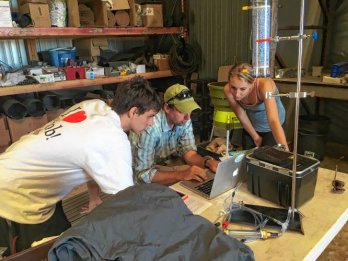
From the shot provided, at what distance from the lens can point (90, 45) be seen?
3.49m

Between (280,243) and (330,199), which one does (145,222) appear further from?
(330,199)

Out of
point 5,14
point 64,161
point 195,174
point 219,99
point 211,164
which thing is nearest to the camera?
point 64,161

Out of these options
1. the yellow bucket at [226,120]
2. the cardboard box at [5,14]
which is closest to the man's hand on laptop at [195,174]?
the yellow bucket at [226,120]

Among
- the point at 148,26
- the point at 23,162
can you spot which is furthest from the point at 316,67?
the point at 23,162

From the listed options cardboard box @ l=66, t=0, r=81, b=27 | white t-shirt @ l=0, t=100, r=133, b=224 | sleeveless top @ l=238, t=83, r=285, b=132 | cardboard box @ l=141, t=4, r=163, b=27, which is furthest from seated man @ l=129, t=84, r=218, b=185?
cardboard box @ l=141, t=4, r=163, b=27

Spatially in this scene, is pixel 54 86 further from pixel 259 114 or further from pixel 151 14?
pixel 259 114

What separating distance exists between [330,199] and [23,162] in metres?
1.23

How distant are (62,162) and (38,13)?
2.04 meters

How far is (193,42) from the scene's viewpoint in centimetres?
413

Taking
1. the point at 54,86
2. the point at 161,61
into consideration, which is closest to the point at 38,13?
the point at 54,86

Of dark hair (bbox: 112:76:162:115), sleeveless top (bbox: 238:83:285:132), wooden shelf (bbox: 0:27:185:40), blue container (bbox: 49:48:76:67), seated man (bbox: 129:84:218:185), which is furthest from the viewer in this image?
blue container (bbox: 49:48:76:67)

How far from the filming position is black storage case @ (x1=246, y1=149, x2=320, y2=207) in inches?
44.4

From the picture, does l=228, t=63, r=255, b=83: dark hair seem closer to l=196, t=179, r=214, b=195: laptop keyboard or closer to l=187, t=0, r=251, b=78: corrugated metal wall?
l=196, t=179, r=214, b=195: laptop keyboard

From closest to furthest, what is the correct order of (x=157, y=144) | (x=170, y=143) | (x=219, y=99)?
(x=157, y=144) → (x=170, y=143) → (x=219, y=99)
